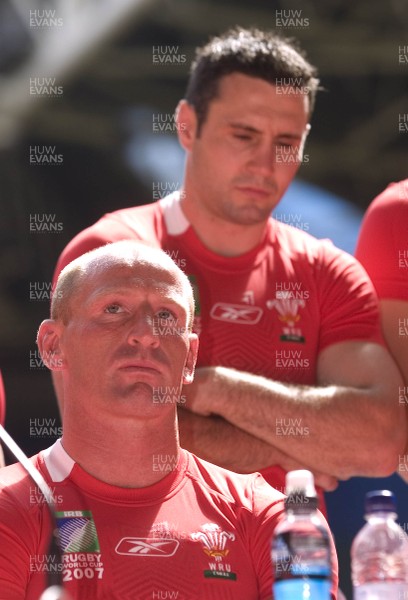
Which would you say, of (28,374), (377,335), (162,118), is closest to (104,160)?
(162,118)

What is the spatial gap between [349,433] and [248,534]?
0.93m

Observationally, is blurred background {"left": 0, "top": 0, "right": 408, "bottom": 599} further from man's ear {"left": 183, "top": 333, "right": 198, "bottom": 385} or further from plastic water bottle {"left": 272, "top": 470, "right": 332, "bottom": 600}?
plastic water bottle {"left": 272, "top": 470, "right": 332, "bottom": 600}

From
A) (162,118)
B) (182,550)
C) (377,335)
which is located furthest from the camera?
(162,118)

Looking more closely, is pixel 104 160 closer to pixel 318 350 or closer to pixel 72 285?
pixel 318 350

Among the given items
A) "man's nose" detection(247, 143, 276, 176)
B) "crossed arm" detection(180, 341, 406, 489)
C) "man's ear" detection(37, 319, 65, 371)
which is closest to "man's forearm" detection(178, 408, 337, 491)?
"crossed arm" detection(180, 341, 406, 489)

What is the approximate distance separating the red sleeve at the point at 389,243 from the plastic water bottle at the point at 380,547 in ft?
5.29

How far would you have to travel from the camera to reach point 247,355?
3.93 meters

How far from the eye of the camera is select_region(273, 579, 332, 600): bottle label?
7.19 feet

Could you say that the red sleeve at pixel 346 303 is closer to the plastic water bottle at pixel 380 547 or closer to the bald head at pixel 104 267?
the bald head at pixel 104 267

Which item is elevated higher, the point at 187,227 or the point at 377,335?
the point at 187,227

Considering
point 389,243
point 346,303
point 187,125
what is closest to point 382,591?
point 346,303

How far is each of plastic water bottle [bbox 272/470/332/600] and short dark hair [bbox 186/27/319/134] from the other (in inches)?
86.7

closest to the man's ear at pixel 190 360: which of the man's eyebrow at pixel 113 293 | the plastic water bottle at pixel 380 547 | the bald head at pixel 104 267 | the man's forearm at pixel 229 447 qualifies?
the bald head at pixel 104 267

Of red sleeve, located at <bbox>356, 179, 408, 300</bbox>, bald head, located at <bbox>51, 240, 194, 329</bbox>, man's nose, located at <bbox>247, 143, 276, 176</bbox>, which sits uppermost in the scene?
man's nose, located at <bbox>247, 143, 276, 176</bbox>
